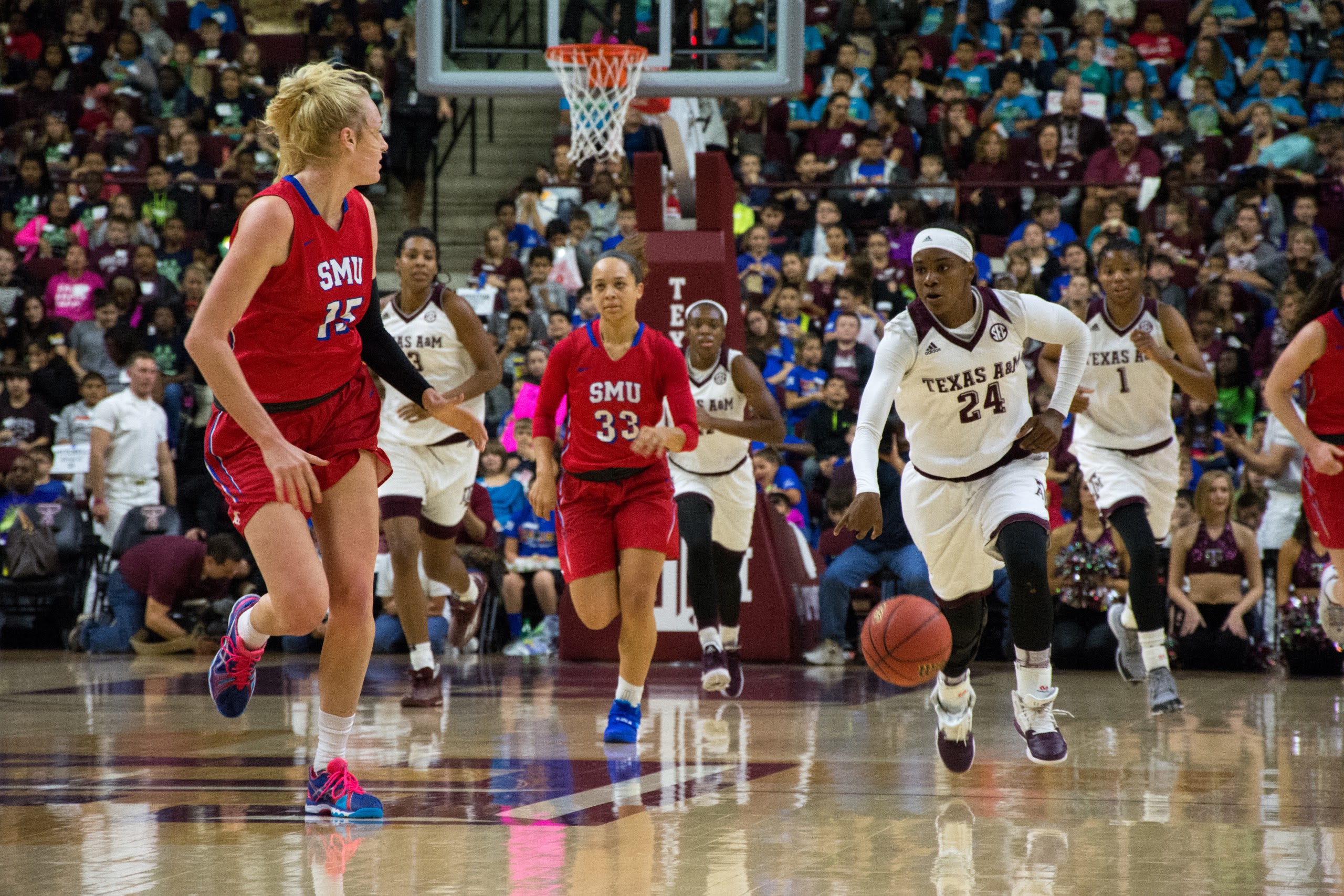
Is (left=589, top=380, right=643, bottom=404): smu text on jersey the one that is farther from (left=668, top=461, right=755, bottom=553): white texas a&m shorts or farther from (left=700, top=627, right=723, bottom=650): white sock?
(left=668, top=461, right=755, bottom=553): white texas a&m shorts

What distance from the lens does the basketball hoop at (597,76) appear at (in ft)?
33.4

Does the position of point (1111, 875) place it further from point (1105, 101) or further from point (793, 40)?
point (1105, 101)

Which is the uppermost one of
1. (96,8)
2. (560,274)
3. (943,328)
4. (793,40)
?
(96,8)

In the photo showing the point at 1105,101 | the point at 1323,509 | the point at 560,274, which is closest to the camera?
the point at 1323,509

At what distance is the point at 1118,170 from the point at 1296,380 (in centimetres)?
768

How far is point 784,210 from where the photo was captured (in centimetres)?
1490

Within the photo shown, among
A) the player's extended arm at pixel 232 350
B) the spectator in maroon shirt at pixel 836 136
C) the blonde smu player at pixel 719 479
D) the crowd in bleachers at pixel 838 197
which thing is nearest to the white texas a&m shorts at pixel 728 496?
the blonde smu player at pixel 719 479

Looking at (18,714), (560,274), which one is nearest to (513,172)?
(560,274)

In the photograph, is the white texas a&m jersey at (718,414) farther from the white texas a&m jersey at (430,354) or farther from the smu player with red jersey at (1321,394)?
the smu player with red jersey at (1321,394)

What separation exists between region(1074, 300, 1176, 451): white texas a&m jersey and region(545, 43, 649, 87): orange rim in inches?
150

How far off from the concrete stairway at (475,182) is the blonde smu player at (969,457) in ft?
35.8

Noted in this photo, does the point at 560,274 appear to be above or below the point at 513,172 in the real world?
below

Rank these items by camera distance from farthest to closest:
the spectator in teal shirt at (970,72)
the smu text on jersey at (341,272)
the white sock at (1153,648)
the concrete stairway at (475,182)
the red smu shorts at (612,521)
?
the concrete stairway at (475,182) < the spectator in teal shirt at (970,72) < the white sock at (1153,648) < the red smu shorts at (612,521) < the smu text on jersey at (341,272)

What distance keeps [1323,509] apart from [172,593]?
8267 millimetres
